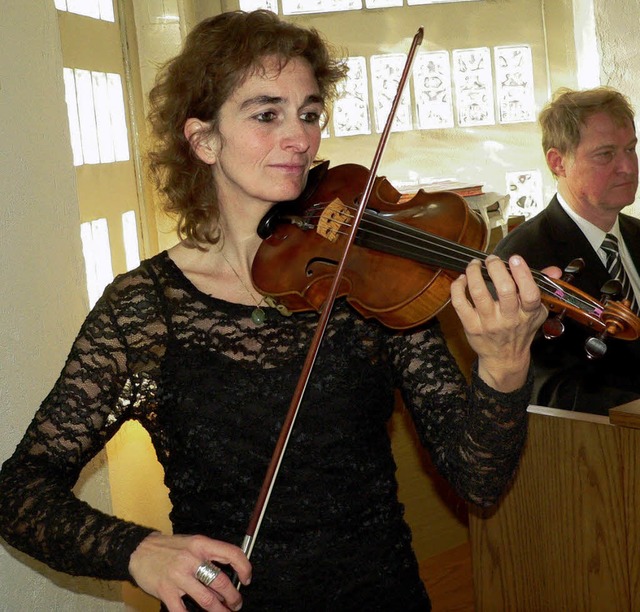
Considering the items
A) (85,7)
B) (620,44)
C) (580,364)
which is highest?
(85,7)

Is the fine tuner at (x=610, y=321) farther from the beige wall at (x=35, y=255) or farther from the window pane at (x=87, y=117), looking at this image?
the window pane at (x=87, y=117)

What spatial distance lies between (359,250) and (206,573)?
0.56 m

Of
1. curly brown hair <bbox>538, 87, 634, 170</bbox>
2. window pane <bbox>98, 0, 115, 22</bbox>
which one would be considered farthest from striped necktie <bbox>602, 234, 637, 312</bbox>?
window pane <bbox>98, 0, 115, 22</bbox>

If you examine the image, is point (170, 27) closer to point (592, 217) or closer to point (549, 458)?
point (592, 217)

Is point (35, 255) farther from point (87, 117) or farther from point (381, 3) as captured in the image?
point (381, 3)

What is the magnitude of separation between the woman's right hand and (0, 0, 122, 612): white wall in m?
0.48

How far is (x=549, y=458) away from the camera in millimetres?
2092

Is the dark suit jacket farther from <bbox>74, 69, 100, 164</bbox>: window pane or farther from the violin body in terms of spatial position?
<bbox>74, 69, 100, 164</bbox>: window pane

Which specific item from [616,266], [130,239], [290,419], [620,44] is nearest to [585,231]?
[616,266]

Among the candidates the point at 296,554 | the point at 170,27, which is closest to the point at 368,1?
the point at 170,27

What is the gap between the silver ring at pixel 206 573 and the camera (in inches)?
45.3

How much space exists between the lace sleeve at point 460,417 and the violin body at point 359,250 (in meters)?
0.08

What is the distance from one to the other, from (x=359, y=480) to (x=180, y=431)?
272 millimetres

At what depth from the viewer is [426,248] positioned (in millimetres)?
1403
